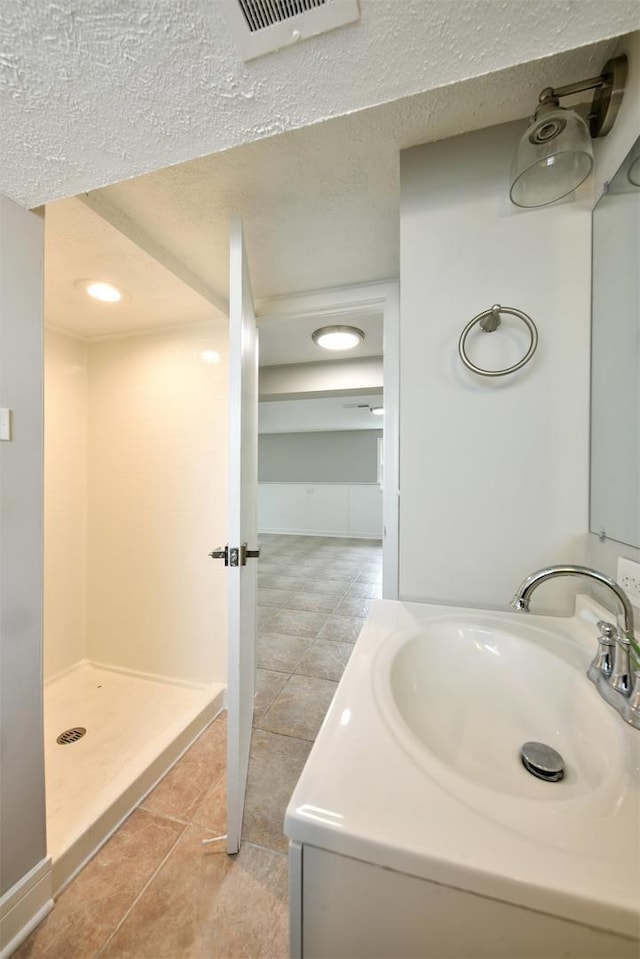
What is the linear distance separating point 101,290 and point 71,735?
2.25 metres

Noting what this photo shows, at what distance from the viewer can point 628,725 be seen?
1.89 ft

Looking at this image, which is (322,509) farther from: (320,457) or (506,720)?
(506,720)

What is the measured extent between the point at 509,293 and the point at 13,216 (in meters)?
1.42

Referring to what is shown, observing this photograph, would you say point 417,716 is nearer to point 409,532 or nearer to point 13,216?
point 409,532

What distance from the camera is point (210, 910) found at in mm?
1051

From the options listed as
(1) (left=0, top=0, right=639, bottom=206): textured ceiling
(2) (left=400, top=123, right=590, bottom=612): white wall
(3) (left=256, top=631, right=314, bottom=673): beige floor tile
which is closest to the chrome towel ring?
(2) (left=400, top=123, right=590, bottom=612): white wall

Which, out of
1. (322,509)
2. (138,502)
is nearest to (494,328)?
(138,502)

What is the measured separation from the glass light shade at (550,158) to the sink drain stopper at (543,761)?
52.0 inches

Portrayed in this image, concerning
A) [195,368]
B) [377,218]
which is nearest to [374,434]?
[195,368]

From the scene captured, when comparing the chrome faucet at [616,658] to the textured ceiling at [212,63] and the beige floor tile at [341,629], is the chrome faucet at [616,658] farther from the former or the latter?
the beige floor tile at [341,629]

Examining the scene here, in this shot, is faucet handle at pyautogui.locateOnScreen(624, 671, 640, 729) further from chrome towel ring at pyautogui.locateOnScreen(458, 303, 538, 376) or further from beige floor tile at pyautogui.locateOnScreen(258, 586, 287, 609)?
beige floor tile at pyautogui.locateOnScreen(258, 586, 287, 609)

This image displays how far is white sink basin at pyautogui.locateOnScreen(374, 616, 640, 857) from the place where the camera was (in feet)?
1.46

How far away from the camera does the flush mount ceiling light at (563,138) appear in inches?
32.2

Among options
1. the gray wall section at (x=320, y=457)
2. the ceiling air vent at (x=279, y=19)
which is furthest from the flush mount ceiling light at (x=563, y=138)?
the gray wall section at (x=320, y=457)
